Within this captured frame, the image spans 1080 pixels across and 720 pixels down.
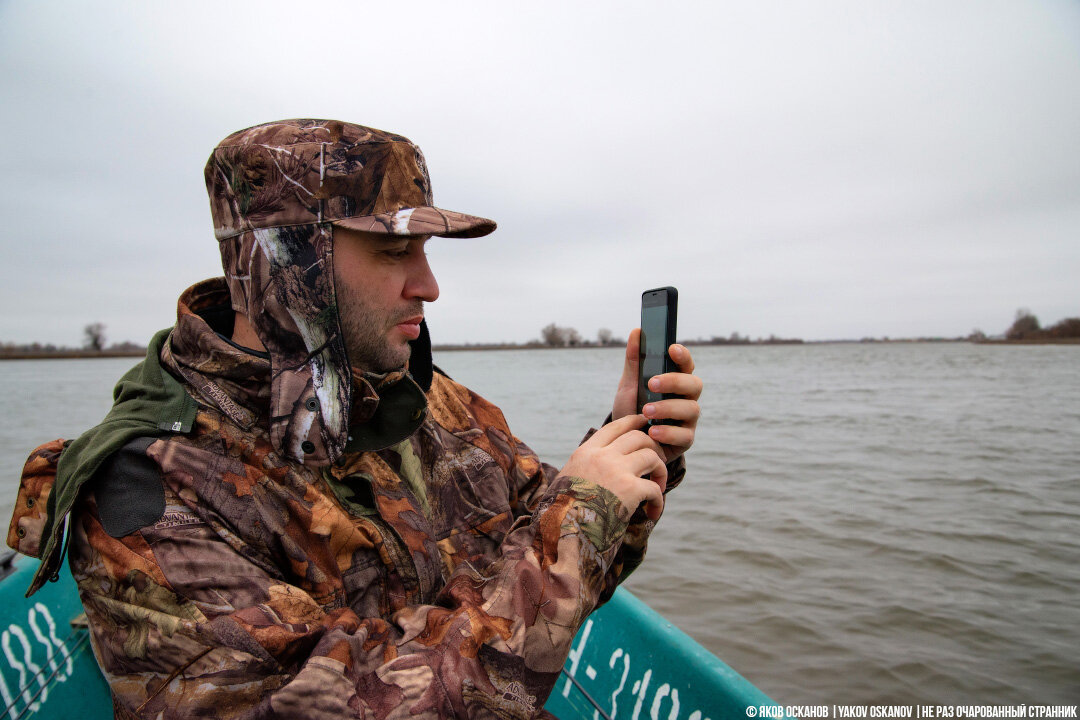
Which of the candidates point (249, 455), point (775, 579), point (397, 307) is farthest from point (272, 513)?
point (775, 579)

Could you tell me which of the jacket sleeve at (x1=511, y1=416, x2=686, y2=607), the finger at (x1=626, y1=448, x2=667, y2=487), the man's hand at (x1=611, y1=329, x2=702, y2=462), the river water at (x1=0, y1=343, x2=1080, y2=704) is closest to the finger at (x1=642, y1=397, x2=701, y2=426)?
the man's hand at (x1=611, y1=329, x2=702, y2=462)

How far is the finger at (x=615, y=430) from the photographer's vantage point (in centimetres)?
177

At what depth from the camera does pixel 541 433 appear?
1460cm

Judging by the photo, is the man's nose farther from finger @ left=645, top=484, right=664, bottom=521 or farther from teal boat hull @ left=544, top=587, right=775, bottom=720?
teal boat hull @ left=544, top=587, right=775, bottom=720

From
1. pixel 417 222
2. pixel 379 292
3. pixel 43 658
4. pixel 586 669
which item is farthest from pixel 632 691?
pixel 43 658

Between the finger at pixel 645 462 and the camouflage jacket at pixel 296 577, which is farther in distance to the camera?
the finger at pixel 645 462

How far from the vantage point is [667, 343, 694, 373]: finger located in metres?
1.81

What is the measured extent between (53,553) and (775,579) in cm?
603

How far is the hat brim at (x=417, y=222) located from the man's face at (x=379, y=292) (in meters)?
0.03

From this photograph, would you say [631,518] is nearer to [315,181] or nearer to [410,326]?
[410,326]

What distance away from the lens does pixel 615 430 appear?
1.79m

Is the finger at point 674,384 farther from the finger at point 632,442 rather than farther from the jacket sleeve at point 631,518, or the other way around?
the jacket sleeve at point 631,518

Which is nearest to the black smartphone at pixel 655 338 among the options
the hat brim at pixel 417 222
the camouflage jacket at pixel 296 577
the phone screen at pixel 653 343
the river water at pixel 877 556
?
the phone screen at pixel 653 343

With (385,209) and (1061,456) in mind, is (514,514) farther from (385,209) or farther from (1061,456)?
(1061,456)
